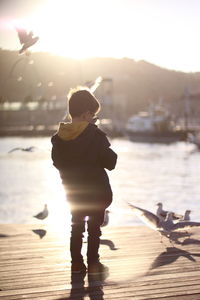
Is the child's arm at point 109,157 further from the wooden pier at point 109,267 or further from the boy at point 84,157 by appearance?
the wooden pier at point 109,267

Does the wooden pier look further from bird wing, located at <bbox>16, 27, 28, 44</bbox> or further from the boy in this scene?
bird wing, located at <bbox>16, 27, 28, 44</bbox>

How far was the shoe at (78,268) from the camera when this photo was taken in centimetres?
458

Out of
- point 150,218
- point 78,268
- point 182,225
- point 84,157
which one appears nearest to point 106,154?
point 84,157

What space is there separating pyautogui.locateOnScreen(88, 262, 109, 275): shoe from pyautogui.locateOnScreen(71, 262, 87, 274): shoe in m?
0.08

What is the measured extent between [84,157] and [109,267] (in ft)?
3.76

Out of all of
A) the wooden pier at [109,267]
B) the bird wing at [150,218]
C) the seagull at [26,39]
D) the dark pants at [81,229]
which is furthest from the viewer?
the bird wing at [150,218]

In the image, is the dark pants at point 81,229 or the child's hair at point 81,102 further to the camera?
the dark pants at point 81,229

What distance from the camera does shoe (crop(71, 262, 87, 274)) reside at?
15.0 ft

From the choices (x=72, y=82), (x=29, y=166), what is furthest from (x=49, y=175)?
(x=72, y=82)

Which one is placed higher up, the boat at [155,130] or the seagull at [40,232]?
the seagull at [40,232]

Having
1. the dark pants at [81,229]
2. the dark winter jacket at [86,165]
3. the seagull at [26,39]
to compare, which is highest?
the seagull at [26,39]

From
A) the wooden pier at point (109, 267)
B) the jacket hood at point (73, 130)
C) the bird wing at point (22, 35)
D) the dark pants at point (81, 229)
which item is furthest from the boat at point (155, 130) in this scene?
the jacket hood at point (73, 130)

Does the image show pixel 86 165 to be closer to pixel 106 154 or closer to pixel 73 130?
→ pixel 106 154

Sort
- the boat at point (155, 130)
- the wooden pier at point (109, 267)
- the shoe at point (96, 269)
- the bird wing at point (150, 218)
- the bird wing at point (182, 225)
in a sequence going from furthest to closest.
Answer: the boat at point (155, 130) → the bird wing at point (182, 225) → the bird wing at point (150, 218) → the shoe at point (96, 269) → the wooden pier at point (109, 267)
